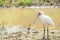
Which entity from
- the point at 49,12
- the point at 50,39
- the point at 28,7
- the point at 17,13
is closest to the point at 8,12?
the point at 17,13

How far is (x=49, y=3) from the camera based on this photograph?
4684mm

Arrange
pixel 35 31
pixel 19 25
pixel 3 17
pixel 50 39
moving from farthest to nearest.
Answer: pixel 3 17 < pixel 19 25 < pixel 35 31 < pixel 50 39

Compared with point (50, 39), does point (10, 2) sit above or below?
above

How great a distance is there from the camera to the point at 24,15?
4145 millimetres

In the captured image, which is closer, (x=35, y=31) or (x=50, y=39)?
(x=50, y=39)

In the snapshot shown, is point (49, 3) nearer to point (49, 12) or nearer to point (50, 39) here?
point (49, 12)

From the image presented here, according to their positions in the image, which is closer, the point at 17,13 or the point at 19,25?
the point at 19,25

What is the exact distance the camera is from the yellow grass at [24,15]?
3786mm

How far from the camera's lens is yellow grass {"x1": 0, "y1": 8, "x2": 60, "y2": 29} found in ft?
12.4

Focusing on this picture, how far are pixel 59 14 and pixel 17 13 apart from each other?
2.52 ft

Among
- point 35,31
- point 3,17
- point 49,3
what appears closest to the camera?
point 35,31

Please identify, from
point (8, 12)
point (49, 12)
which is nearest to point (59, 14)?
point (49, 12)

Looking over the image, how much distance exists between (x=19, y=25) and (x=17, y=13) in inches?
21.7

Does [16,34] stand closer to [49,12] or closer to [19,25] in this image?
[19,25]
